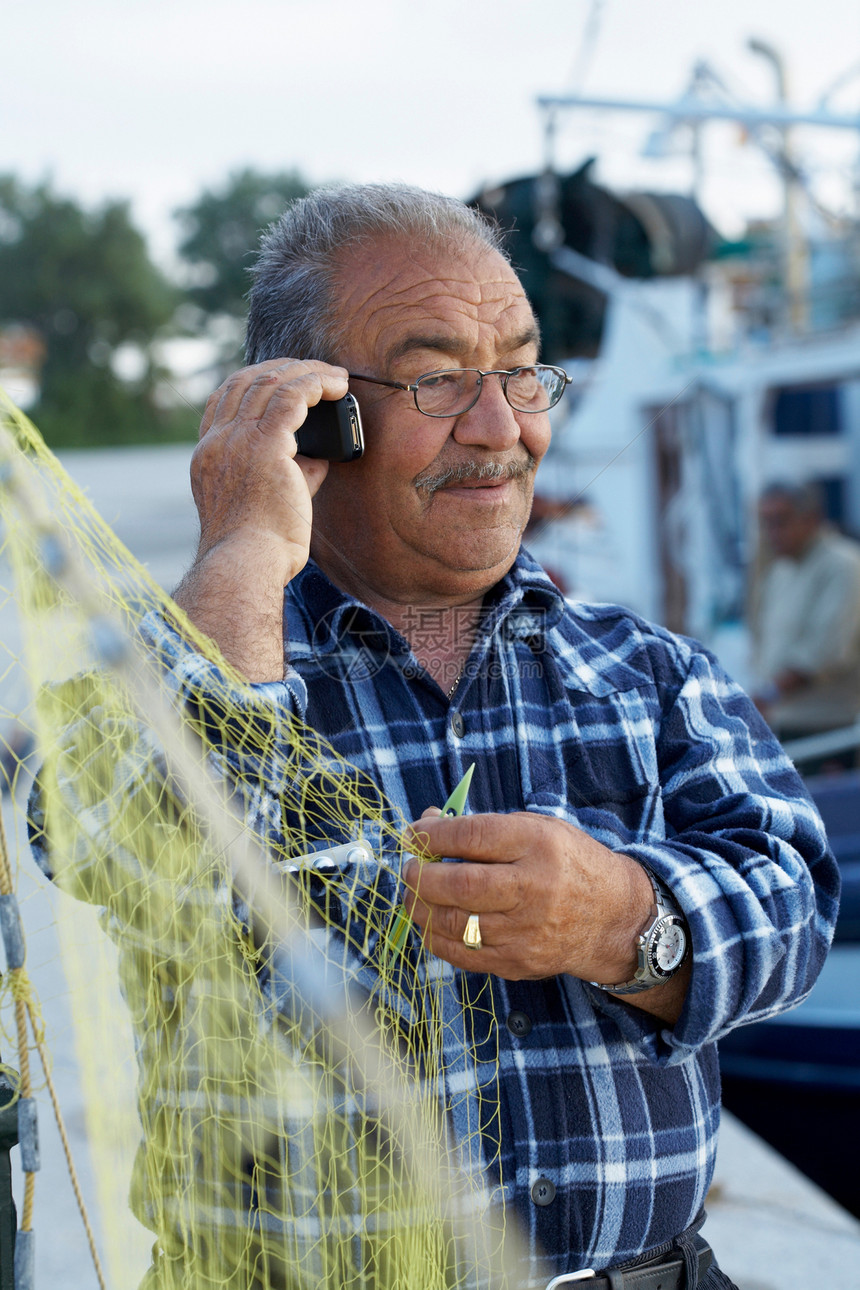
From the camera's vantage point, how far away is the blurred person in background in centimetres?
609

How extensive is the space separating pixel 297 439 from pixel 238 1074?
0.86 m

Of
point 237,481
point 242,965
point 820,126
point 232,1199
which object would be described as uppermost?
point 820,126

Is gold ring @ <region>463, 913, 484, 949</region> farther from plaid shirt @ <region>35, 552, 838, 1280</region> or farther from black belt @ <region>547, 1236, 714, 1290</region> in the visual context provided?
black belt @ <region>547, 1236, 714, 1290</region>

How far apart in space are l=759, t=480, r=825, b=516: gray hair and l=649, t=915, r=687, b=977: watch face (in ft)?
18.4

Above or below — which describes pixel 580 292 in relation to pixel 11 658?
above

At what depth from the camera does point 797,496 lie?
21.6ft

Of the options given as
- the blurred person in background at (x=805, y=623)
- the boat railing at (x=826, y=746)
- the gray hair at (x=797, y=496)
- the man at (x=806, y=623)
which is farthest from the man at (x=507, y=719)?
the gray hair at (x=797, y=496)

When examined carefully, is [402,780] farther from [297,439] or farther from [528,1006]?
[297,439]

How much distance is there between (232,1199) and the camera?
1.32 m

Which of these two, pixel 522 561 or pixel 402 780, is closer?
pixel 402 780

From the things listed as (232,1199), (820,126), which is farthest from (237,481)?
(820,126)

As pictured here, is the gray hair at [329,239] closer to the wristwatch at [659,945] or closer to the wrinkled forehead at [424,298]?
the wrinkled forehead at [424,298]

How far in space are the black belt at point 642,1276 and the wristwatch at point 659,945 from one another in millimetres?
371

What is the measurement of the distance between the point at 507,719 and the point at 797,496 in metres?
5.61
